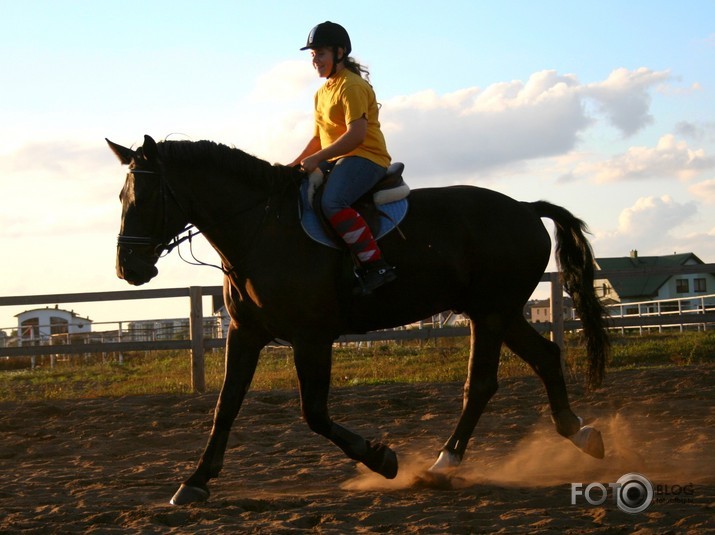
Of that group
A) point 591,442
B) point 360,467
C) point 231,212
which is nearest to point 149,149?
point 231,212

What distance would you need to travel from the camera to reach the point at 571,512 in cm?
498

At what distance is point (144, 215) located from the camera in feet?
19.1

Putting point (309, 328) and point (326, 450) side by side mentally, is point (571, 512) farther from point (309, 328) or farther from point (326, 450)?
point (326, 450)

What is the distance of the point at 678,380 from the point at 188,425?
5738 millimetres

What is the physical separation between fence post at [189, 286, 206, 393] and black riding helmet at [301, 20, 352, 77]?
275 inches

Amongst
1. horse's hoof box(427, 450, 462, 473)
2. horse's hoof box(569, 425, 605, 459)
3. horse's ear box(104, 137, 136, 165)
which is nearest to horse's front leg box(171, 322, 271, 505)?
horse's ear box(104, 137, 136, 165)

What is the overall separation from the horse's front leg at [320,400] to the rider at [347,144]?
52 cm

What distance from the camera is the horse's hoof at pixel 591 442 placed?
672cm

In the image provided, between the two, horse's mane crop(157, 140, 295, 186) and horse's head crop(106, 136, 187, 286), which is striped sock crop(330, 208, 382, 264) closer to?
horse's mane crop(157, 140, 295, 186)

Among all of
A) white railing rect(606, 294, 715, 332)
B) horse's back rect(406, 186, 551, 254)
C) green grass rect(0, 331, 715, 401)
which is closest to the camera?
horse's back rect(406, 186, 551, 254)

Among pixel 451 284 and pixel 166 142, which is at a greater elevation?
pixel 166 142

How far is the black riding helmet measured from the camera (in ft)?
20.6

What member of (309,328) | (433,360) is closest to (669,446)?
(309,328)

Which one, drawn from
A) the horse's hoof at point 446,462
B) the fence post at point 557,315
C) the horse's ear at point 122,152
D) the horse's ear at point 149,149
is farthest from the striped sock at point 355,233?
the fence post at point 557,315
